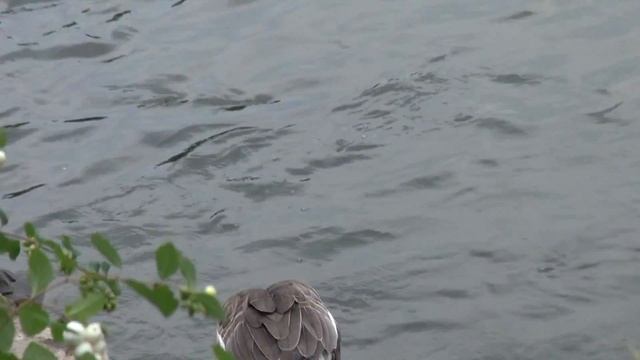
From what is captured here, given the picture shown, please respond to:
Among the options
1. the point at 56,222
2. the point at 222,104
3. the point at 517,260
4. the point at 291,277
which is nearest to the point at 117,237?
the point at 56,222

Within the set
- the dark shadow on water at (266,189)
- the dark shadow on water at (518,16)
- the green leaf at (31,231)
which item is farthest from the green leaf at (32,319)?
the dark shadow on water at (518,16)

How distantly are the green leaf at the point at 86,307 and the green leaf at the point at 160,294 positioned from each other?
0.18 m

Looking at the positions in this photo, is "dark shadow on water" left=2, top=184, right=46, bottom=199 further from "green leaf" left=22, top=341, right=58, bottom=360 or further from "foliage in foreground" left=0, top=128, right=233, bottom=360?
"green leaf" left=22, top=341, right=58, bottom=360

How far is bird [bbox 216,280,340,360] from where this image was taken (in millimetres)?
6629

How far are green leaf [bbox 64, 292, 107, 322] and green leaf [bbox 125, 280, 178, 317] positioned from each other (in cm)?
18

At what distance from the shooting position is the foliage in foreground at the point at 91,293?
2979mm

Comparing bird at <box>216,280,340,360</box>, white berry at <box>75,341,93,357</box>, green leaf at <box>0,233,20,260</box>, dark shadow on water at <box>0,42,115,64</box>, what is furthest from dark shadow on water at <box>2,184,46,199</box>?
white berry at <box>75,341,93,357</box>

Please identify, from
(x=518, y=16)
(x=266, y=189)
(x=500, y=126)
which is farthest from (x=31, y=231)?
(x=518, y=16)

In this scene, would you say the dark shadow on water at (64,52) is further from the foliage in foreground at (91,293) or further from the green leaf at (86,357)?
the green leaf at (86,357)

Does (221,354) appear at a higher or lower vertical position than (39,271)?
lower

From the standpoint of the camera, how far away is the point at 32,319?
3.12 metres

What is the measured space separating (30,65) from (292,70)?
238cm

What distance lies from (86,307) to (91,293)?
8cm

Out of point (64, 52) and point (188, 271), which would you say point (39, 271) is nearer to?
point (188, 271)
